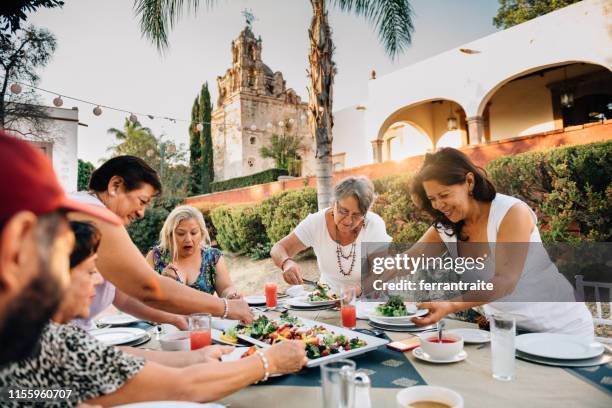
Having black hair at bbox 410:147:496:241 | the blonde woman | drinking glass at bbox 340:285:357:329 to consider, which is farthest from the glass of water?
the blonde woman

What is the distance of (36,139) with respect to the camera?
49.7 feet

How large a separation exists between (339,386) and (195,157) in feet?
106

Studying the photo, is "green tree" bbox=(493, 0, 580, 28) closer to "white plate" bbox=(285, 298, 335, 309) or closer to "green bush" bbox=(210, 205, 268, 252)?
"green bush" bbox=(210, 205, 268, 252)

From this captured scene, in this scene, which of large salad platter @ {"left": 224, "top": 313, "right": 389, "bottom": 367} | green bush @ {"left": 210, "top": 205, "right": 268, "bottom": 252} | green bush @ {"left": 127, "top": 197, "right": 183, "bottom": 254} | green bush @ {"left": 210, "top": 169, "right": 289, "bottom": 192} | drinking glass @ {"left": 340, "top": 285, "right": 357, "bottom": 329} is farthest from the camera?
green bush @ {"left": 210, "top": 169, "right": 289, "bottom": 192}

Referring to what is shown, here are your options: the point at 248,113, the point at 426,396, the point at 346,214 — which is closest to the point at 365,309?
the point at 346,214

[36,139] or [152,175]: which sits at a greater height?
[36,139]

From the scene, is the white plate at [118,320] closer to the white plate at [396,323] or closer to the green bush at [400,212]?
the white plate at [396,323]

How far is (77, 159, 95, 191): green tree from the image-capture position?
26.2 metres

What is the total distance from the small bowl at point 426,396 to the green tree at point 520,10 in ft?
62.5

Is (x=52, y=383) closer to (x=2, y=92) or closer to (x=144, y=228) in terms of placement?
(x=2, y=92)

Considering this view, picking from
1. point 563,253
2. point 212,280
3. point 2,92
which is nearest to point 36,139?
point 2,92

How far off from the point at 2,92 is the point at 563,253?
15.5 meters

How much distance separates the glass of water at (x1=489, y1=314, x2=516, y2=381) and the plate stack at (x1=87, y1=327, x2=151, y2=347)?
1.77m

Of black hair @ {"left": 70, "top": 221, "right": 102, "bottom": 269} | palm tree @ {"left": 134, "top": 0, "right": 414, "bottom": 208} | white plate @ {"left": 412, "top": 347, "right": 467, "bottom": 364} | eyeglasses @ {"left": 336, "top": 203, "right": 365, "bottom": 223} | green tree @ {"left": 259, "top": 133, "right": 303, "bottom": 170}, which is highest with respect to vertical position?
green tree @ {"left": 259, "top": 133, "right": 303, "bottom": 170}
